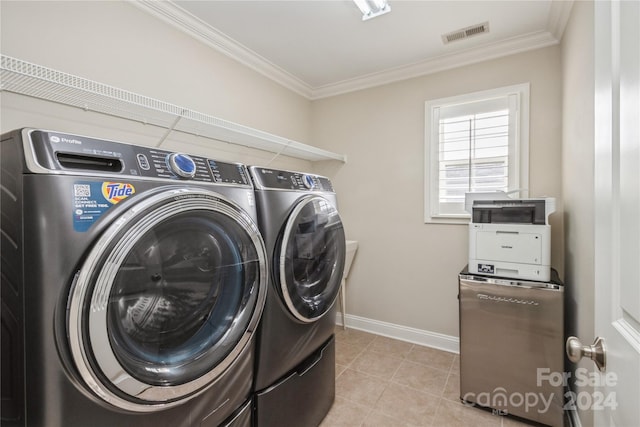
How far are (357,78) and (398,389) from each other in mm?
2693

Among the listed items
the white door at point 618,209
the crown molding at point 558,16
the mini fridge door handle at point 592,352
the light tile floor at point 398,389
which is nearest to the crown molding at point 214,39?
the crown molding at point 558,16

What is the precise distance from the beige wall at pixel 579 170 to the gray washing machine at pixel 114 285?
161 cm

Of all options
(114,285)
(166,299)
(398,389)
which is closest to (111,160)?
(114,285)

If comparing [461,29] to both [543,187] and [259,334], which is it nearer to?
[543,187]

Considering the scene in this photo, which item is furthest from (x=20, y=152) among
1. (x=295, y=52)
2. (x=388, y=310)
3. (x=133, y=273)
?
(x=388, y=310)

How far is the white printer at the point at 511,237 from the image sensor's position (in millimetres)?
1684

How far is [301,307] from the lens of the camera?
4.58 feet

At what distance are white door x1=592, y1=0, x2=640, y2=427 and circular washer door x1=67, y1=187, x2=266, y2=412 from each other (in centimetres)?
102

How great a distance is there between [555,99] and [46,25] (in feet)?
10.3

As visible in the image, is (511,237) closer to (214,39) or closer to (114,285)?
(114,285)

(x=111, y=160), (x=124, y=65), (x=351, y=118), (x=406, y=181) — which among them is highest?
(x=351, y=118)

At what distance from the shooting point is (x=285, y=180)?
4.67 ft

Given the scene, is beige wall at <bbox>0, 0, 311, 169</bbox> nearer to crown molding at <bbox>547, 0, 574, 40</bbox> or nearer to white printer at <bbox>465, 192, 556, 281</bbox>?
white printer at <bbox>465, 192, 556, 281</bbox>

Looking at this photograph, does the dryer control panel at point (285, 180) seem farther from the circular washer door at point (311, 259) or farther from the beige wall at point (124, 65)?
the beige wall at point (124, 65)
